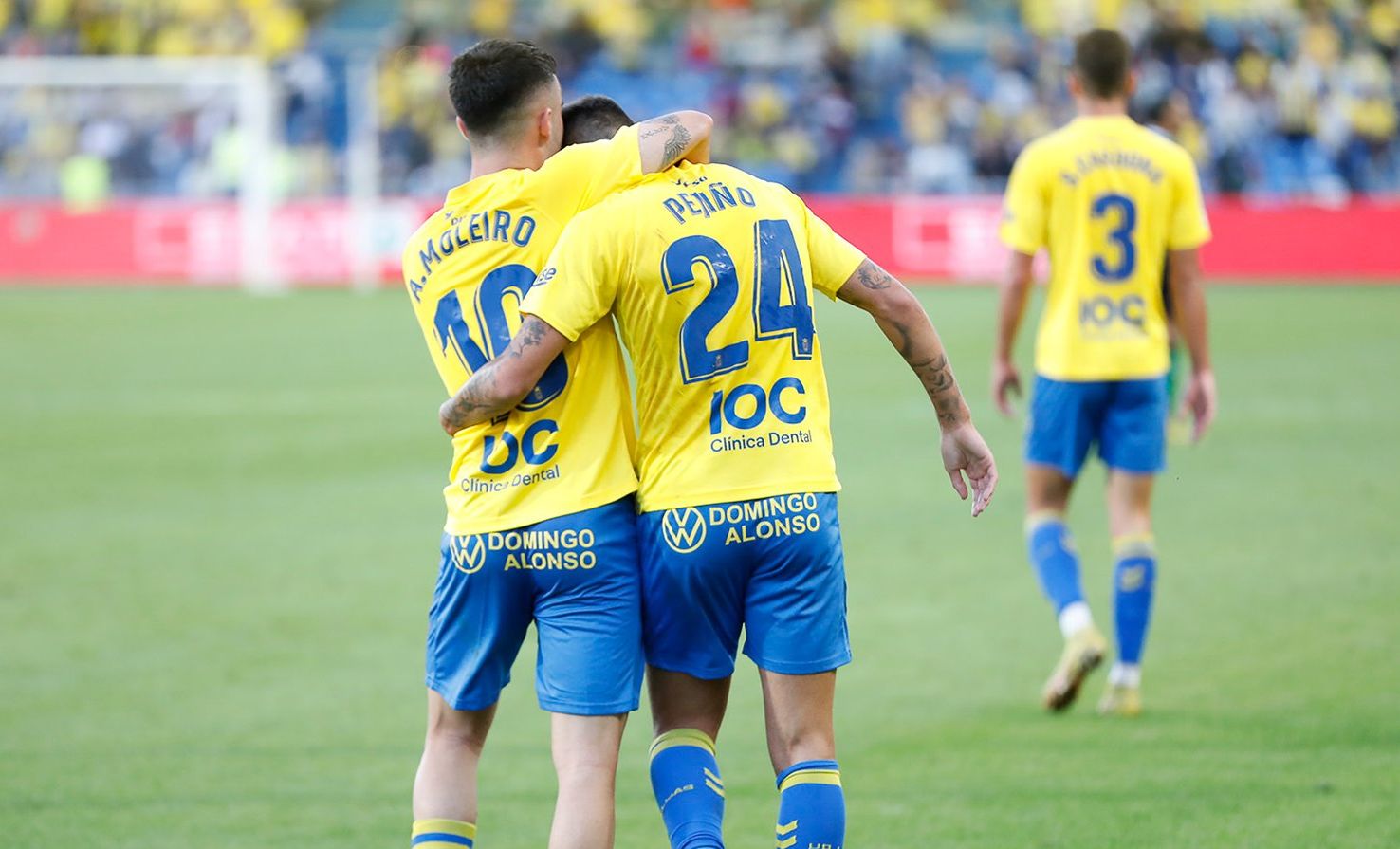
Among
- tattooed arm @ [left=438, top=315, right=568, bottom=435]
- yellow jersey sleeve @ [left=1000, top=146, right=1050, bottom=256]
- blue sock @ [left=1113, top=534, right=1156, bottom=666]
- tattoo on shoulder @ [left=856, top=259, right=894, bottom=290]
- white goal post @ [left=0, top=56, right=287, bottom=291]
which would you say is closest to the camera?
tattooed arm @ [left=438, top=315, right=568, bottom=435]

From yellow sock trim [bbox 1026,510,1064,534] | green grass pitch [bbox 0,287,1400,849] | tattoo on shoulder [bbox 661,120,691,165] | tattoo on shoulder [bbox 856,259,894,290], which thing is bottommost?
green grass pitch [bbox 0,287,1400,849]

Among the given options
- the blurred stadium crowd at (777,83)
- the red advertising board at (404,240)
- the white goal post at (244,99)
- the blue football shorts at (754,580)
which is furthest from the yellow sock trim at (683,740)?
the white goal post at (244,99)

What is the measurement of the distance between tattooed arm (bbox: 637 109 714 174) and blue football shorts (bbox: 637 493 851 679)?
2.63ft

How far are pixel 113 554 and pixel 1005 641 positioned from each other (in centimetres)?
496

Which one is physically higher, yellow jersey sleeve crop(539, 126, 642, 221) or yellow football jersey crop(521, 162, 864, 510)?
yellow jersey sleeve crop(539, 126, 642, 221)

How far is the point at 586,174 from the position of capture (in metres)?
4.10

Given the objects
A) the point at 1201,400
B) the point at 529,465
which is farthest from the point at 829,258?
the point at 1201,400

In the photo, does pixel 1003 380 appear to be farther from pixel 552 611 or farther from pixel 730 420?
pixel 552 611

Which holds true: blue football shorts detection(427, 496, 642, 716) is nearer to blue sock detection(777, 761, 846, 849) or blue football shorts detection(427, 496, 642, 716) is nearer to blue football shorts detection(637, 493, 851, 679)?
blue football shorts detection(637, 493, 851, 679)

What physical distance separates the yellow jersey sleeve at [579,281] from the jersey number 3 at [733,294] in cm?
13

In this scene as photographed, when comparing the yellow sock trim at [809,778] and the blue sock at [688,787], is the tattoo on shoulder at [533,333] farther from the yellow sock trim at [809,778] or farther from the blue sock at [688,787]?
the yellow sock trim at [809,778]

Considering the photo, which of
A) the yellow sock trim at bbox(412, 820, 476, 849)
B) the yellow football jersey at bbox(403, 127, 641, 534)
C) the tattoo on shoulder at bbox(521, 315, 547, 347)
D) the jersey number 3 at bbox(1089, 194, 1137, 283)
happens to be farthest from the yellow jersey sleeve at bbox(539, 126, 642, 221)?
the jersey number 3 at bbox(1089, 194, 1137, 283)

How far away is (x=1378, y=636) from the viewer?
757cm

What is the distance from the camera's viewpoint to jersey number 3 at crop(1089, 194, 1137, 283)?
6781mm
